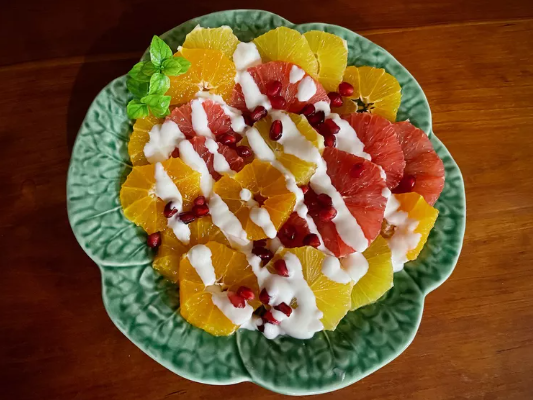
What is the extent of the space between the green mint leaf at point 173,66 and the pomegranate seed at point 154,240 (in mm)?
425

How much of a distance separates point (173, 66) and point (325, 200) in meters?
0.53

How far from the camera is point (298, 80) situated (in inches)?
53.9

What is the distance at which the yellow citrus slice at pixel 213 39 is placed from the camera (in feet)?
4.51

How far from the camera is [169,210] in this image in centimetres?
125

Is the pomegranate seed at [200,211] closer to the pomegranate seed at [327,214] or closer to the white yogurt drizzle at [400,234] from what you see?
the pomegranate seed at [327,214]

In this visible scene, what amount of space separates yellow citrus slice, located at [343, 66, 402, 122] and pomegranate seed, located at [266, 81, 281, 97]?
0.78 ft

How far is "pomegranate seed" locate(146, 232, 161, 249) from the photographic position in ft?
4.22

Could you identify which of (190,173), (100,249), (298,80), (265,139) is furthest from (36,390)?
(298,80)

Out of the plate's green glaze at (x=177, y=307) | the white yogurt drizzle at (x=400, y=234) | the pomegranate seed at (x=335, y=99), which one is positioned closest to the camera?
the plate's green glaze at (x=177, y=307)

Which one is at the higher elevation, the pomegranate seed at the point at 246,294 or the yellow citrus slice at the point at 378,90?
the yellow citrus slice at the point at 378,90

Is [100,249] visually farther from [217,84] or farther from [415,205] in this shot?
[415,205]

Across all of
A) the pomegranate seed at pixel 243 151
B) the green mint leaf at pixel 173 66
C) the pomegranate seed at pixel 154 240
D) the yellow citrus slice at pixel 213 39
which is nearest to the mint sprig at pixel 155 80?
the green mint leaf at pixel 173 66

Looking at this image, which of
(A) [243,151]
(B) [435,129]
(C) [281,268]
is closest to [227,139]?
(A) [243,151]

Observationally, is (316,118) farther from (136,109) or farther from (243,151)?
(136,109)
